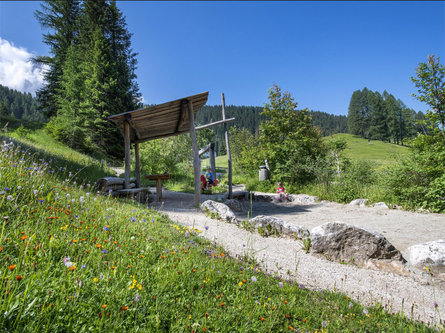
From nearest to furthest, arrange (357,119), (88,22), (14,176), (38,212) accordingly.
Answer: (38,212) < (14,176) < (88,22) < (357,119)

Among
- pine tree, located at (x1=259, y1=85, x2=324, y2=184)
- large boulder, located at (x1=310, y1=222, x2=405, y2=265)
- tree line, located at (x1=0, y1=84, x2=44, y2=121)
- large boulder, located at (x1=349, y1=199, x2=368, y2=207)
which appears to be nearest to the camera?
large boulder, located at (x1=310, y1=222, x2=405, y2=265)

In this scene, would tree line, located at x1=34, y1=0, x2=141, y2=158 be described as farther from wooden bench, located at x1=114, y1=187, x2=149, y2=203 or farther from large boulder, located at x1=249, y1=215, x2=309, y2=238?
large boulder, located at x1=249, y1=215, x2=309, y2=238

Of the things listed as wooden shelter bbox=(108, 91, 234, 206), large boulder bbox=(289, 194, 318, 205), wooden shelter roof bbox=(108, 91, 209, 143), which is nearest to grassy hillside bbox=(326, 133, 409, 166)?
large boulder bbox=(289, 194, 318, 205)

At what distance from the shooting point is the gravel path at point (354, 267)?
294 cm

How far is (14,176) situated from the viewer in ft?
10.9

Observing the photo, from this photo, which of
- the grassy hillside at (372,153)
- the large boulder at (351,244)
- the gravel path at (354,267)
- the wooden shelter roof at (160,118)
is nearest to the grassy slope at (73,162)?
the wooden shelter roof at (160,118)

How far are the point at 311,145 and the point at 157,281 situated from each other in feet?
46.8

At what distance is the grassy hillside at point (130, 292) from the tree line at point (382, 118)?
270ft

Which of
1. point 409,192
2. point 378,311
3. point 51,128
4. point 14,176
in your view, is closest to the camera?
point 378,311

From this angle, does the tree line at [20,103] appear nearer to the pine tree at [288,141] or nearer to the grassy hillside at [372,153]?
the pine tree at [288,141]

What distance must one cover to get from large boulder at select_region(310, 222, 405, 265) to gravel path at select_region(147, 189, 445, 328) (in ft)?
0.81

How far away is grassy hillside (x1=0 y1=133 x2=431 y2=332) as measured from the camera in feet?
4.60

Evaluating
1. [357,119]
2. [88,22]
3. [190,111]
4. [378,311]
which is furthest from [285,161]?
[357,119]

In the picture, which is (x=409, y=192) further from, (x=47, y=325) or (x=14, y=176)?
(x=14, y=176)
